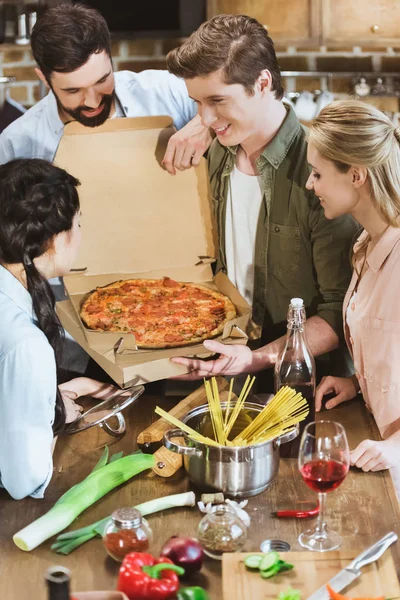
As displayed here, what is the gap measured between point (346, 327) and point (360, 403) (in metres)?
0.20

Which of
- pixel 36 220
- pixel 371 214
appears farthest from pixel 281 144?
pixel 36 220

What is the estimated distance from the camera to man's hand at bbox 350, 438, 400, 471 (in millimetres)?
1819

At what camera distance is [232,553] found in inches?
58.2

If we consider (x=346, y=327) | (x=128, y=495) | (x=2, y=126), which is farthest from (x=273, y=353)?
(x=2, y=126)

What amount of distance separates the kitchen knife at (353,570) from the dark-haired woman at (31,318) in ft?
2.09

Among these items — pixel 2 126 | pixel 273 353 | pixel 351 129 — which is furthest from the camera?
pixel 2 126

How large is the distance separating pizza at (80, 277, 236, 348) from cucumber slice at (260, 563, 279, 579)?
95 cm

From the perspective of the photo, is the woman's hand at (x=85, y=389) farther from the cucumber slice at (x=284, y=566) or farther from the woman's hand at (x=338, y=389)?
the cucumber slice at (x=284, y=566)

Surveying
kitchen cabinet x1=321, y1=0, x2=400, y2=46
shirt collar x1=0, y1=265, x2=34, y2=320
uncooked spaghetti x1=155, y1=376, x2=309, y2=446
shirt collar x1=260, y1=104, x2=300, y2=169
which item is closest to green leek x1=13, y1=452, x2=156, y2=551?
uncooked spaghetti x1=155, y1=376, x2=309, y2=446

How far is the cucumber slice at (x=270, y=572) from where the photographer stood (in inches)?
56.0

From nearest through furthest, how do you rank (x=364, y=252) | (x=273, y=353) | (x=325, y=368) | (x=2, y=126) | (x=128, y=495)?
(x=128, y=495) → (x=364, y=252) → (x=273, y=353) → (x=325, y=368) → (x=2, y=126)

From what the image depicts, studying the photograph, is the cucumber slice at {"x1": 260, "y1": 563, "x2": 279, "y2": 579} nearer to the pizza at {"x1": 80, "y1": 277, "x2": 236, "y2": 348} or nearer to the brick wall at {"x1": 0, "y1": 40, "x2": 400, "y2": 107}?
the pizza at {"x1": 80, "y1": 277, "x2": 236, "y2": 348}

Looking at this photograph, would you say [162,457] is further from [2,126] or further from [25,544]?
[2,126]

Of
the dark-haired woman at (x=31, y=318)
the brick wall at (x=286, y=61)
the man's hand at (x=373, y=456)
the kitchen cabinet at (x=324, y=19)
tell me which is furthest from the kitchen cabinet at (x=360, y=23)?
the man's hand at (x=373, y=456)
